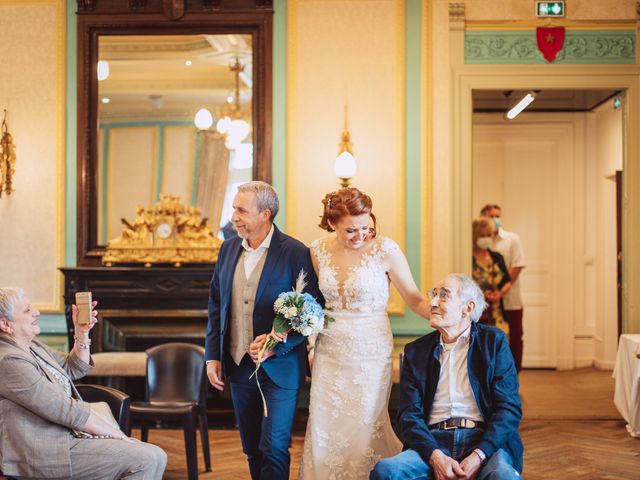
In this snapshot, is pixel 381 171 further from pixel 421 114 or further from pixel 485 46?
pixel 485 46

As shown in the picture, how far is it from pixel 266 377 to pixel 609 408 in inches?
173

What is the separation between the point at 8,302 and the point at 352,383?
1.56 metres

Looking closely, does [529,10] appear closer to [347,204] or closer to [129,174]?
[129,174]

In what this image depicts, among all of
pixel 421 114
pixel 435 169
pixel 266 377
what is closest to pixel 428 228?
pixel 435 169

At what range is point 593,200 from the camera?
9.41m

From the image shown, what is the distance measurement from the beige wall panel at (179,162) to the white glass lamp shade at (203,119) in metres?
0.07

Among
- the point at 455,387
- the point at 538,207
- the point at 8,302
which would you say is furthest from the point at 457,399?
the point at 538,207

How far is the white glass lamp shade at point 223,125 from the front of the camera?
21.9ft

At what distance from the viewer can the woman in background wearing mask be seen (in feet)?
24.5

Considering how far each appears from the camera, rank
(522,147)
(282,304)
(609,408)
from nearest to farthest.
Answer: (282,304) < (609,408) < (522,147)

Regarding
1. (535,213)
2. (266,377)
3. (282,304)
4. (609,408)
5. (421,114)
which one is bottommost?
(609,408)

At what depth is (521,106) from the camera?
27.5ft

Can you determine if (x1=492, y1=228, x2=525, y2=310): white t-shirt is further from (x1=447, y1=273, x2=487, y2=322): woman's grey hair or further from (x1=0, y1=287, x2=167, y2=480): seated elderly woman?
(x1=0, y1=287, x2=167, y2=480): seated elderly woman

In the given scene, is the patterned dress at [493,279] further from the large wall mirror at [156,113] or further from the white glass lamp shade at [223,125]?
the white glass lamp shade at [223,125]
